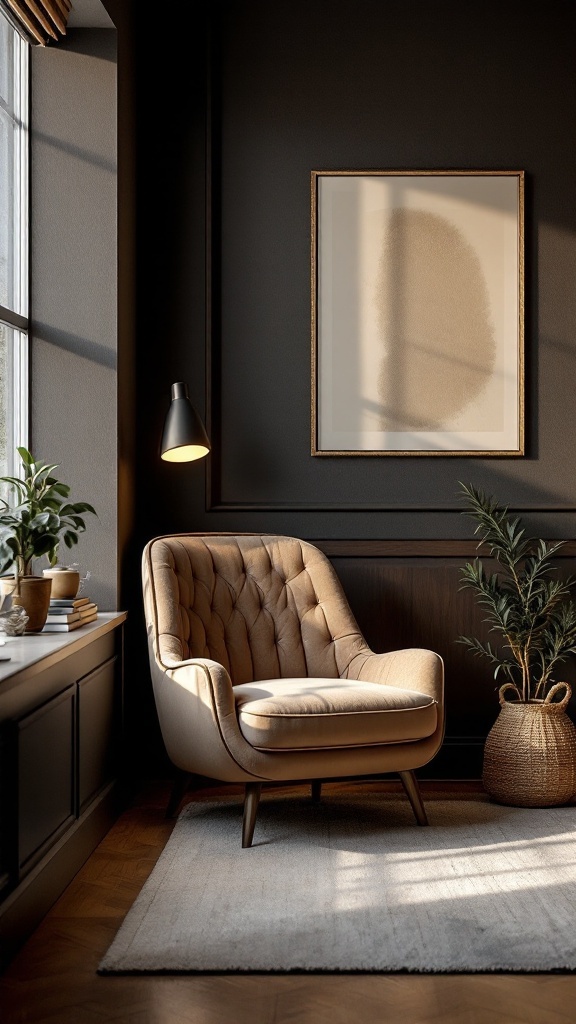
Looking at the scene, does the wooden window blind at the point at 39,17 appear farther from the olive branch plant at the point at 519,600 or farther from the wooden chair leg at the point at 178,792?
the wooden chair leg at the point at 178,792

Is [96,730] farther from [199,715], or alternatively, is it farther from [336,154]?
[336,154]

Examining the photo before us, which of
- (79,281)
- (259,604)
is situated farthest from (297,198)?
(259,604)

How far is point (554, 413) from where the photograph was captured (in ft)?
11.8

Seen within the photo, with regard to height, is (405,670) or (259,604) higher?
(259,604)

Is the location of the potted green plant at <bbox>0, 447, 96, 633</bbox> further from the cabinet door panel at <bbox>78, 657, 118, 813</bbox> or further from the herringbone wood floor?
the herringbone wood floor

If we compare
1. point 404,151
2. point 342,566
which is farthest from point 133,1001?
point 404,151

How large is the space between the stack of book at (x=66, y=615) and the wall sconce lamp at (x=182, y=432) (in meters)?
0.68

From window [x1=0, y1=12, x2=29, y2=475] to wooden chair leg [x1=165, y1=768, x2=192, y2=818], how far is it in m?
1.10

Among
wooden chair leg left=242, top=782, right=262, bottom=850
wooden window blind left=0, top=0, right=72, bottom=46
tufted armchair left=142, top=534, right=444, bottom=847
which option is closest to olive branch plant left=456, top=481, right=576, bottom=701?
tufted armchair left=142, top=534, right=444, bottom=847

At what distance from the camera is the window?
2996mm

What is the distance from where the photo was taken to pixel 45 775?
2283 mm

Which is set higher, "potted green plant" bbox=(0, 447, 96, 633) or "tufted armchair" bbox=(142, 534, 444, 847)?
"potted green plant" bbox=(0, 447, 96, 633)

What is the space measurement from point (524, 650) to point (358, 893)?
1.24m

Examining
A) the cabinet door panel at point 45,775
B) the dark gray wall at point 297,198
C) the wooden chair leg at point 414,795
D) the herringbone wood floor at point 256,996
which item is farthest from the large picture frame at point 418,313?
the herringbone wood floor at point 256,996
